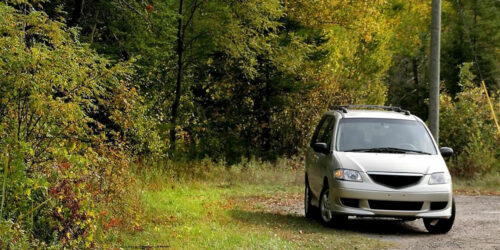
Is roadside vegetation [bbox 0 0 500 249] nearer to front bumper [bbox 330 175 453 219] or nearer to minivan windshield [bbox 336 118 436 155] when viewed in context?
front bumper [bbox 330 175 453 219]

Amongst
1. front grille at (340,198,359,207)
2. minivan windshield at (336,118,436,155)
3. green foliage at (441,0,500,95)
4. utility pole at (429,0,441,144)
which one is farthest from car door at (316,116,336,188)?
green foliage at (441,0,500,95)

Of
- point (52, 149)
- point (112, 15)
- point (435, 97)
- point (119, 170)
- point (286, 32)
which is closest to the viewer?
point (52, 149)

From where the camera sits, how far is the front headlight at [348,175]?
43.3ft

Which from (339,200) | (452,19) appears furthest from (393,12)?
(339,200)

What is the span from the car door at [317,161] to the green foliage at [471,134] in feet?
32.8

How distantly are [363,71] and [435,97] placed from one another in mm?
19575

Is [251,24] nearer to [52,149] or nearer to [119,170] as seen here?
[119,170]

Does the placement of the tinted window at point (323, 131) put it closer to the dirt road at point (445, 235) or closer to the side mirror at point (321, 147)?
the side mirror at point (321, 147)

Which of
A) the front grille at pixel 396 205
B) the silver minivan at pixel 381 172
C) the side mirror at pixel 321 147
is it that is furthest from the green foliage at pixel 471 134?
the front grille at pixel 396 205

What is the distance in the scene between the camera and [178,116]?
25500 mm

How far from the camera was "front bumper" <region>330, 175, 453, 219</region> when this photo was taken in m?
13.0

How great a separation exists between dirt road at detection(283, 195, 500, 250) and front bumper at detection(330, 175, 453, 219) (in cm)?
37

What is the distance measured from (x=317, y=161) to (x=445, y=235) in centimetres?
264

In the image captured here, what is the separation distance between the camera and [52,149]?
9.62 m
